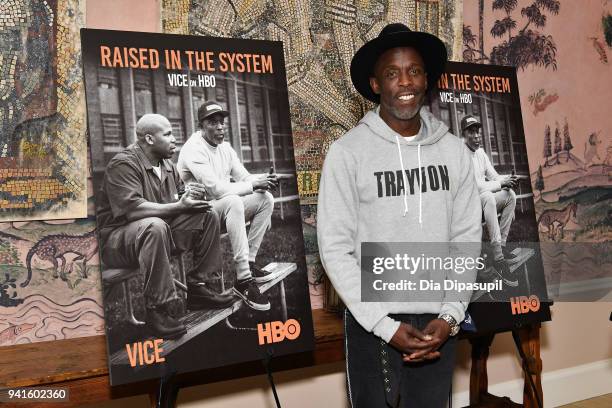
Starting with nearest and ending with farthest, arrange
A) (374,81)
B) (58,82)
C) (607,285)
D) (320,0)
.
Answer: (374,81), (58,82), (320,0), (607,285)

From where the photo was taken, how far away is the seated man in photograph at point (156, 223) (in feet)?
5.82

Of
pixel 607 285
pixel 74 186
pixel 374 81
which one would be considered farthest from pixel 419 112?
pixel 607 285

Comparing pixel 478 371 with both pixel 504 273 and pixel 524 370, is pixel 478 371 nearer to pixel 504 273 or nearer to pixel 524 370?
pixel 524 370

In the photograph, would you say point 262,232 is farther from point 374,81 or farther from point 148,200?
point 374,81

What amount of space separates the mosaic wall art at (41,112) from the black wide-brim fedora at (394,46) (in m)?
0.97

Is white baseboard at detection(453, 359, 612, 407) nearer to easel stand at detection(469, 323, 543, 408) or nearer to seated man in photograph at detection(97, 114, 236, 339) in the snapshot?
easel stand at detection(469, 323, 543, 408)

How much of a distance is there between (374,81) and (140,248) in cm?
89

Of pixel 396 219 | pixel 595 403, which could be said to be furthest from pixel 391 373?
pixel 595 403

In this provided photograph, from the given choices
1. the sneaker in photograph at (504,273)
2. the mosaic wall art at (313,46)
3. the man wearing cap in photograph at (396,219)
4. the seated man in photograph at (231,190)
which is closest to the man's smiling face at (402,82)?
the man wearing cap in photograph at (396,219)

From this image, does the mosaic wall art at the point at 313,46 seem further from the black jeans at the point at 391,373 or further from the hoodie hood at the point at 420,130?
the black jeans at the point at 391,373

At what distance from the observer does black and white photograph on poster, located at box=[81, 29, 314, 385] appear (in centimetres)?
177

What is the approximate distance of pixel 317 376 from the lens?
107 inches

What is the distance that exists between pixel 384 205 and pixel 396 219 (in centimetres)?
5

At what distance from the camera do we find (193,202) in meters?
1.89
